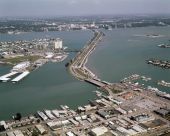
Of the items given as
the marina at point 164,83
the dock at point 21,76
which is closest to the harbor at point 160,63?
the marina at point 164,83

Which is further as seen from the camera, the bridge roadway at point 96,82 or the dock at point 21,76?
the dock at point 21,76

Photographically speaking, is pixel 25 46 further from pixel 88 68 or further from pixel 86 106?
pixel 86 106

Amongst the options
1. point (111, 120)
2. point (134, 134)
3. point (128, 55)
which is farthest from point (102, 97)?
point (128, 55)

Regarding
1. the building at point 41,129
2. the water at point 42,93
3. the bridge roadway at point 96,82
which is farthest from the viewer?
the bridge roadway at point 96,82

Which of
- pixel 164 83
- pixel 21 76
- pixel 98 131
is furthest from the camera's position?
pixel 21 76

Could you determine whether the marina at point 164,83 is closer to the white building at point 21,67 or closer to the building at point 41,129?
the building at point 41,129

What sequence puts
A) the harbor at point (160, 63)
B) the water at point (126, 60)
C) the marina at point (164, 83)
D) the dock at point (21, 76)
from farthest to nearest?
the harbor at point (160, 63) < the water at point (126, 60) < the dock at point (21, 76) < the marina at point (164, 83)

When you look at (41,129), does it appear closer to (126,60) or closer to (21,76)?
(21,76)

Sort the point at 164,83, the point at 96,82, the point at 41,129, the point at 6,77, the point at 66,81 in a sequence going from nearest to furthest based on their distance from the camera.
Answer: the point at 41,129 → the point at 164,83 → the point at 96,82 → the point at 66,81 → the point at 6,77

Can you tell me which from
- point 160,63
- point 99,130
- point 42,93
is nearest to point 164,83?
point 160,63

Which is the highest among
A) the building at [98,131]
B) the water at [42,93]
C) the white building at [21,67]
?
the white building at [21,67]

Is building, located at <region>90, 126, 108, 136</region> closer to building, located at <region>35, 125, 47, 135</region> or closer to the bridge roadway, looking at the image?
building, located at <region>35, 125, 47, 135</region>
